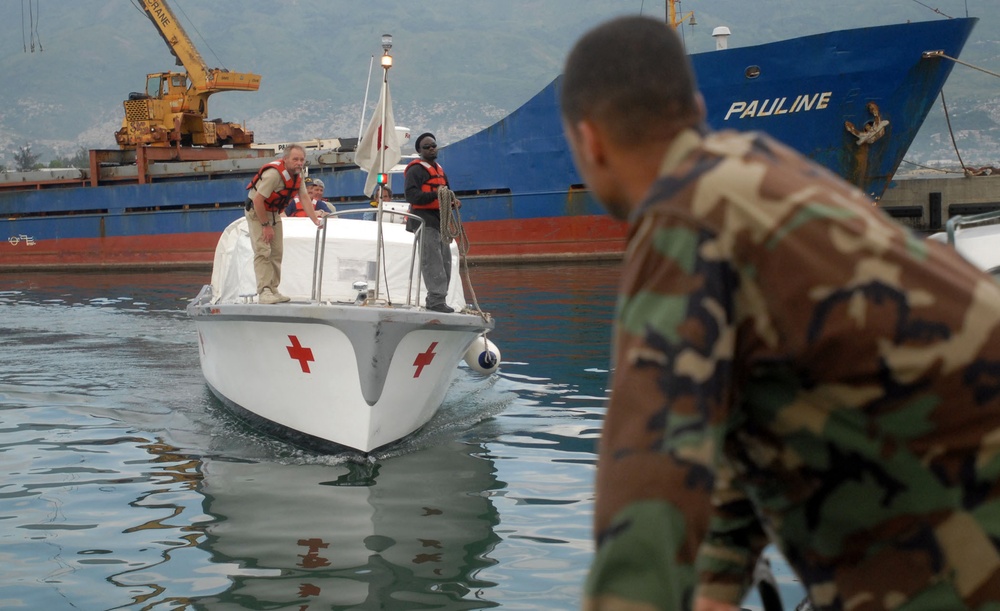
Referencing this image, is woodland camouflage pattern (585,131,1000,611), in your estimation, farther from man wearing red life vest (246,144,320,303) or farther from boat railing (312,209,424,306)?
Answer: man wearing red life vest (246,144,320,303)

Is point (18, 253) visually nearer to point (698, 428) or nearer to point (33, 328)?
point (33, 328)

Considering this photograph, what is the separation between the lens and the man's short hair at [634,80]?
1.58m

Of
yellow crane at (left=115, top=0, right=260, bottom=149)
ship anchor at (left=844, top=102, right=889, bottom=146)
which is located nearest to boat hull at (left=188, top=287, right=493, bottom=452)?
ship anchor at (left=844, top=102, right=889, bottom=146)

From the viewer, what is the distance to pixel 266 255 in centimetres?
951

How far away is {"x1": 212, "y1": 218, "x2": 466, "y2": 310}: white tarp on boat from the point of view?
416 inches

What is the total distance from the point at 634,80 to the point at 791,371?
49cm

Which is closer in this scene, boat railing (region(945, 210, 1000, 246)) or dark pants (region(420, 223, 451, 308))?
boat railing (region(945, 210, 1000, 246))

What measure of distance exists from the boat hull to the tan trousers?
1.80 feet

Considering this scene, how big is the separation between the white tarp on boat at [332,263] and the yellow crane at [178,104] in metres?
24.9

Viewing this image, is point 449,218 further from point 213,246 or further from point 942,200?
point 213,246

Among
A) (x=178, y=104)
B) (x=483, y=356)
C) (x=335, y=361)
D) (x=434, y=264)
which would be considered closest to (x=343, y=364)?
(x=335, y=361)

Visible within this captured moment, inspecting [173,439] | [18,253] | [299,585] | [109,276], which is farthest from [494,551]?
[18,253]

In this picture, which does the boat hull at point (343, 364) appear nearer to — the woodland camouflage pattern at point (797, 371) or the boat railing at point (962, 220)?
the boat railing at point (962, 220)

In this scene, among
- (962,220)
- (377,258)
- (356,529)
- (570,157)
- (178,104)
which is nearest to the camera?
(962,220)
